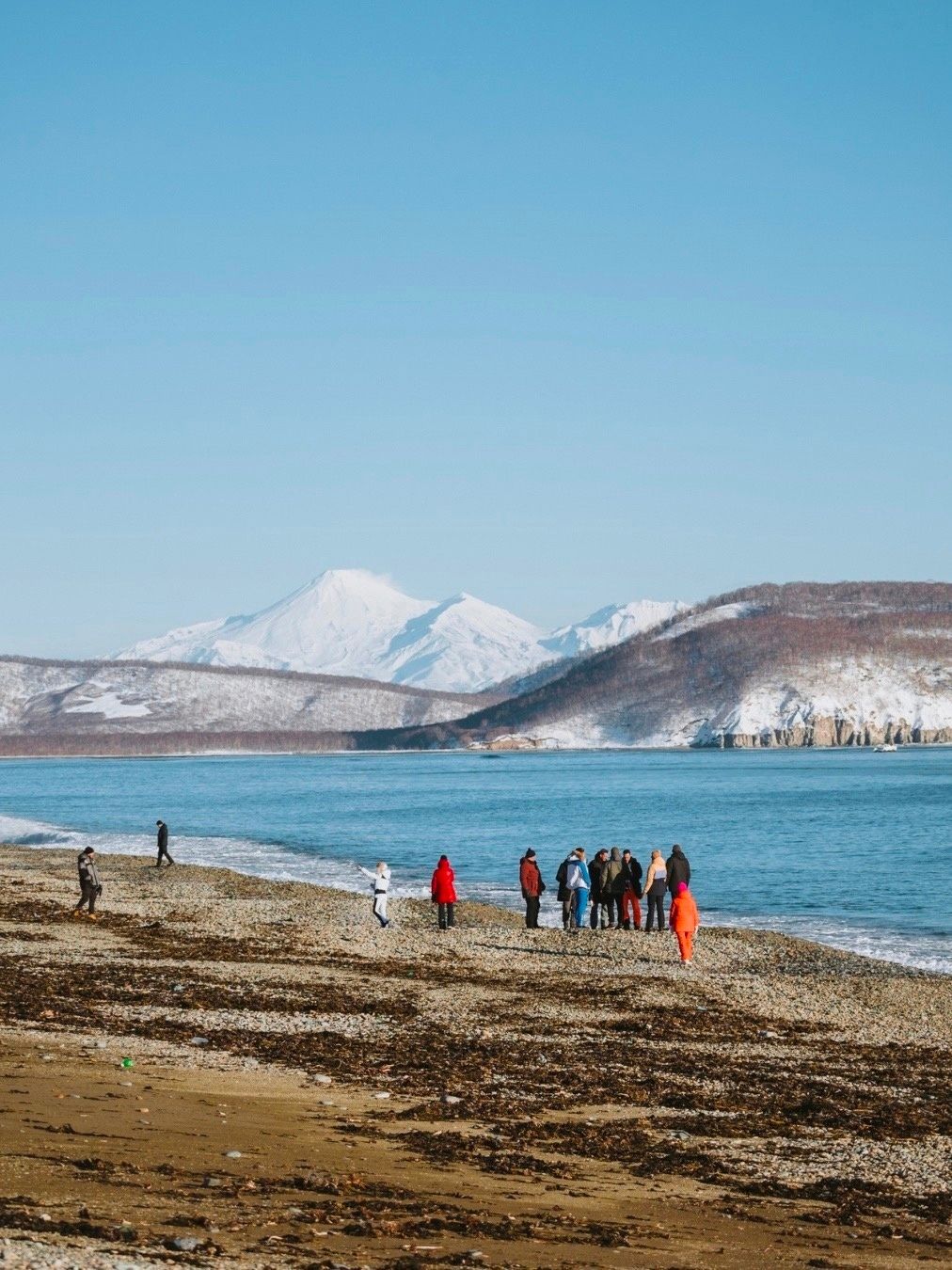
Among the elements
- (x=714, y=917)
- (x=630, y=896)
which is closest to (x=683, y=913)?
(x=630, y=896)

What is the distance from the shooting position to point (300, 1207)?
9.21 metres

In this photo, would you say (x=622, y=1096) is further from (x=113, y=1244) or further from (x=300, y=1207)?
(x=113, y=1244)

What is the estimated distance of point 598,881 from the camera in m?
34.2

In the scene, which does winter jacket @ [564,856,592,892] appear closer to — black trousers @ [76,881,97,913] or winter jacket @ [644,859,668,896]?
winter jacket @ [644,859,668,896]

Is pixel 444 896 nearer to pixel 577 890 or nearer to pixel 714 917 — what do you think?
pixel 577 890

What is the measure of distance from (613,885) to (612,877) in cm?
19

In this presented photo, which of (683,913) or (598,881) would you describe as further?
(598,881)

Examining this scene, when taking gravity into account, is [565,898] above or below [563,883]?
below

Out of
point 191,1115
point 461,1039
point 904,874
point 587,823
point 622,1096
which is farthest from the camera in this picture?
point 587,823

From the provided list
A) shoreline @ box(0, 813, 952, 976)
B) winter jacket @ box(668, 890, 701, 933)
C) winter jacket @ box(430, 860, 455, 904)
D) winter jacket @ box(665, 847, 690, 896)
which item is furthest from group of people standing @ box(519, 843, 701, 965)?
winter jacket @ box(668, 890, 701, 933)

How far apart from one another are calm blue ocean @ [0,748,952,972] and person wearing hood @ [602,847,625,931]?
4.88 meters

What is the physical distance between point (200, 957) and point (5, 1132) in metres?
15.4

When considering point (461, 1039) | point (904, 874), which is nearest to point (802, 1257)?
point (461, 1039)

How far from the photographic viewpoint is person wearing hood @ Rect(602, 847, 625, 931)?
33938 mm
